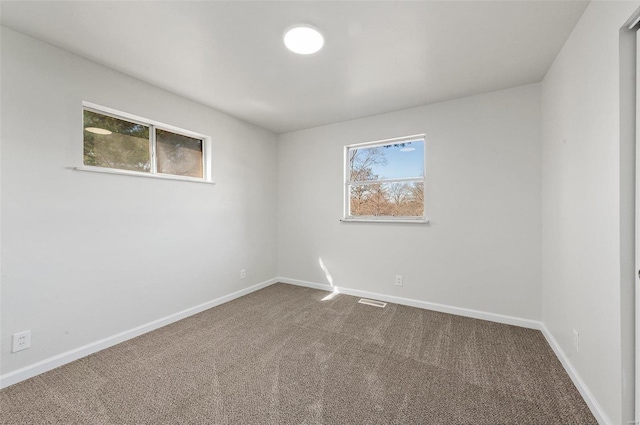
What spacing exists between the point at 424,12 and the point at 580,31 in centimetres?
109

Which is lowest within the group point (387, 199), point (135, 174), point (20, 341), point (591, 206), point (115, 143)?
point (20, 341)

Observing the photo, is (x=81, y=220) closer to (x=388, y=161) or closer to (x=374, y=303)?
(x=374, y=303)

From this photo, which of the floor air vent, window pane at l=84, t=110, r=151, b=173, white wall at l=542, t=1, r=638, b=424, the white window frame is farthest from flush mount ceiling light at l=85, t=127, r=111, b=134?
white wall at l=542, t=1, r=638, b=424

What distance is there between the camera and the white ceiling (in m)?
1.69

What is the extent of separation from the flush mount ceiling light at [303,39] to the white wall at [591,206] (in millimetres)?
1682

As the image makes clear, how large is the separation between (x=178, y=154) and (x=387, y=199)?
268 centimetres

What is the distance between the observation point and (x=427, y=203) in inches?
127

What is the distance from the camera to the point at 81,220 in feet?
7.20

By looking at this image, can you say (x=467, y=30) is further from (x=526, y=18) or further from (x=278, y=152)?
(x=278, y=152)

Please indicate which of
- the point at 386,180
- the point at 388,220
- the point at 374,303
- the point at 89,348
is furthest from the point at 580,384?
the point at 89,348

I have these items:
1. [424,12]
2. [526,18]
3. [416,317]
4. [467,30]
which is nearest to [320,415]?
[416,317]

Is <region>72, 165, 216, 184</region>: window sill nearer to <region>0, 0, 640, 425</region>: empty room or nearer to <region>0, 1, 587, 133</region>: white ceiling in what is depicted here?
<region>0, 0, 640, 425</region>: empty room

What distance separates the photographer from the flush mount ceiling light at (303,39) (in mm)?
1865

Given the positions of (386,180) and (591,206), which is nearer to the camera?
(591,206)
